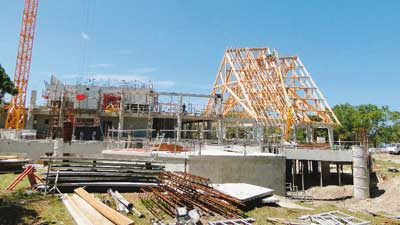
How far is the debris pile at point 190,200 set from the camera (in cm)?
1008

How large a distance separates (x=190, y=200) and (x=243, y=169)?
689 centimetres

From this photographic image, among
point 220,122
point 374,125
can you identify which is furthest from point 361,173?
point 374,125

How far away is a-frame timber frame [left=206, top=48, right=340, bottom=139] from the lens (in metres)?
39.2

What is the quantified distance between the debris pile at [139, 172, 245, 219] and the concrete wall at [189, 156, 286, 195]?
12.8 ft

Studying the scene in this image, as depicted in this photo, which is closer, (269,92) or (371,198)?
→ (371,198)

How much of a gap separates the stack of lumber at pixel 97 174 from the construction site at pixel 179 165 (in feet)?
0.16

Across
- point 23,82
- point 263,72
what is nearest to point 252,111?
point 263,72

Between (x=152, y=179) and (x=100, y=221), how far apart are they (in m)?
→ 5.90

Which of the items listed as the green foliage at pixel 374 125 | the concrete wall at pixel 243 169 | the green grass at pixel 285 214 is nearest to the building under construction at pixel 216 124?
the concrete wall at pixel 243 169

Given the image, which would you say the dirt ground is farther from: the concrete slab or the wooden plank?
the wooden plank

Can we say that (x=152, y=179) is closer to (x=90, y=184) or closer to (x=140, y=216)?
(x=90, y=184)

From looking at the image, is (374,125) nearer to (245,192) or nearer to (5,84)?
(245,192)

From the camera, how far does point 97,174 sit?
12.9 m

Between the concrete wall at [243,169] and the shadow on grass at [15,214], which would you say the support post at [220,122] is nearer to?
the concrete wall at [243,169]
